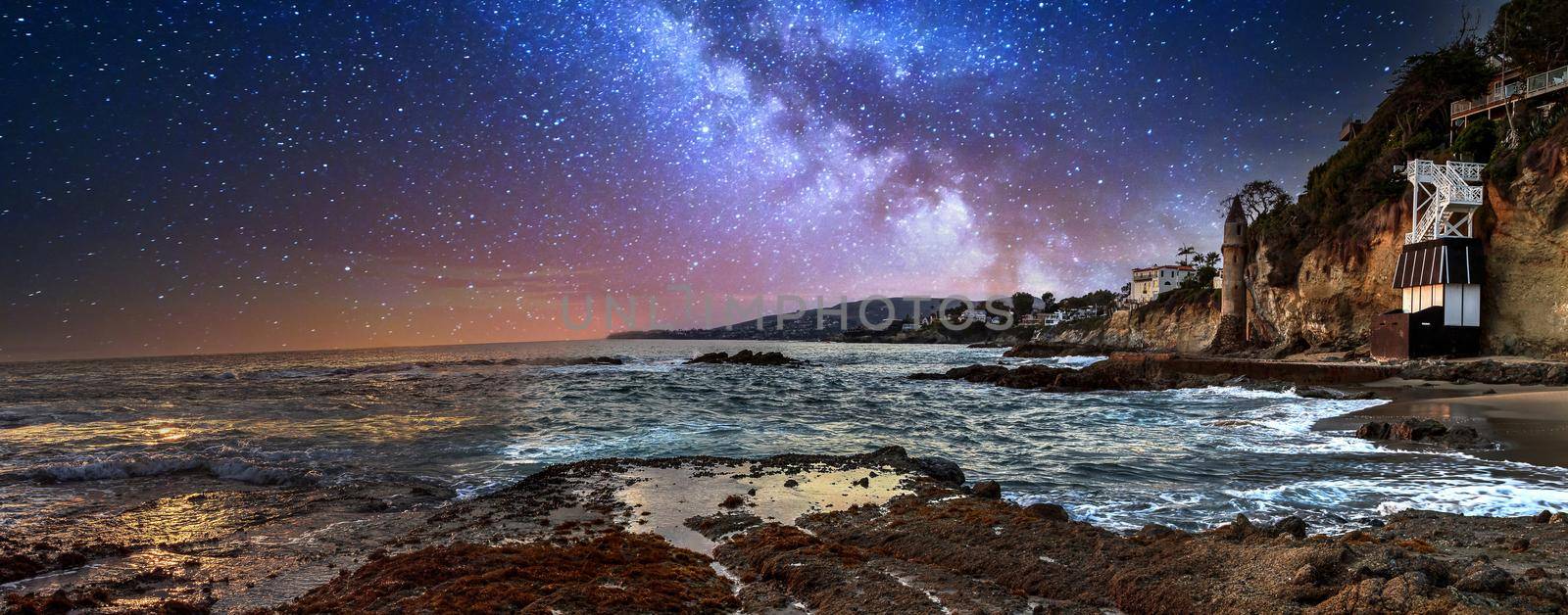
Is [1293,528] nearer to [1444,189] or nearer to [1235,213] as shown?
[1444,189]

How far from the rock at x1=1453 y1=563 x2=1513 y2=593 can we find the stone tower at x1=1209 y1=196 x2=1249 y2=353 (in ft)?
200

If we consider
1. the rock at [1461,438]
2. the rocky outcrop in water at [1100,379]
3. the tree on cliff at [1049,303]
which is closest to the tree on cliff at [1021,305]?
the tree on cliff at [1049,303]

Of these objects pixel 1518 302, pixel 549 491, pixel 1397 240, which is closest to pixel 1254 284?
pixel 1397 240

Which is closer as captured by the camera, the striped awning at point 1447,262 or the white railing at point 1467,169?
the striped awning at point 1447,262

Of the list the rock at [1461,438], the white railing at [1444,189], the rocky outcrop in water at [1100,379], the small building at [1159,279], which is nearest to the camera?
the rock at [1461,438]

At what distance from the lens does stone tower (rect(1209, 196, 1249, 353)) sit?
55500 mm

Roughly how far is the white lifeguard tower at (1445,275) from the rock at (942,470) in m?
32.3

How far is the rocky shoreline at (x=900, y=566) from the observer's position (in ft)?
13.6

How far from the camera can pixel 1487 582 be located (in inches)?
150

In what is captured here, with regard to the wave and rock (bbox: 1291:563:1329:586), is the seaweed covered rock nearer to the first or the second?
rock (bbox: 1291:563:1329:586)

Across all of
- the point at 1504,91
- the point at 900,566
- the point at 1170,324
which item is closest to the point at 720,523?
the point at 900,566

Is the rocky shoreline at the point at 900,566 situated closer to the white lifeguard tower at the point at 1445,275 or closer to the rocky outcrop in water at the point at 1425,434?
the rocky outcrop in water at the point at 1425,434

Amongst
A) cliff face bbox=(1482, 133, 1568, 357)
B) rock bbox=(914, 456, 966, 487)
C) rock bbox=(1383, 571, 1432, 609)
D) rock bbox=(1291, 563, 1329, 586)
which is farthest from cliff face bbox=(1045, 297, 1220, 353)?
rock bbox=(1383, 571, 1432, 609)

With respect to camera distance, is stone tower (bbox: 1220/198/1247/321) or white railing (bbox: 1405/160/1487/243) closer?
white railing (bbox: 1405/160/1487/243)
